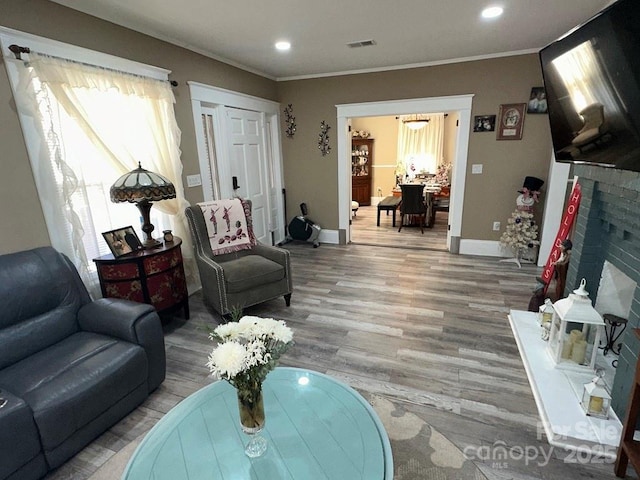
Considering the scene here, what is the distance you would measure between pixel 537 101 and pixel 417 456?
4116 mm

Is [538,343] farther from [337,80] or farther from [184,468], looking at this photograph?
[337,80]

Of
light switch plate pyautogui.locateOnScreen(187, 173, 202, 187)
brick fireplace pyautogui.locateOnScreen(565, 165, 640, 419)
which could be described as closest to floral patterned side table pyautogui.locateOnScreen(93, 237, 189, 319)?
light switch plate pyautogui.locateOnScreen(187, 173, 202, 187)

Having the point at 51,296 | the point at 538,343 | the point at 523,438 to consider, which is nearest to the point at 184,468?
the point at 51,296

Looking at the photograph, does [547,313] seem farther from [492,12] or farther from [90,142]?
[90,142]

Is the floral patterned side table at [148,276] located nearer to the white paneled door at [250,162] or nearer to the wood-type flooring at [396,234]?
the white paneled door at [250,162]

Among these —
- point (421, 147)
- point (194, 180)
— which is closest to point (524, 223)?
point (194, 180)

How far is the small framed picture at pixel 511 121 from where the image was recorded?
13.2ft

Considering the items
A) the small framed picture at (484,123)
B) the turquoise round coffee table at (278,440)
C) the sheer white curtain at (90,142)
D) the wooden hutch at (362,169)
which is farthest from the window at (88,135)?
the wooden hutch at (362,169)

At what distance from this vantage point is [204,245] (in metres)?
3.11

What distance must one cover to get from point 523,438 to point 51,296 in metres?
2.79

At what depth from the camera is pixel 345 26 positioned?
9.47ft

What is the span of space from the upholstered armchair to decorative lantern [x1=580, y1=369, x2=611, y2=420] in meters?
2.28

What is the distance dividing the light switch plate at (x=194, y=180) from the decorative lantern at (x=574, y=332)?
3360 mm

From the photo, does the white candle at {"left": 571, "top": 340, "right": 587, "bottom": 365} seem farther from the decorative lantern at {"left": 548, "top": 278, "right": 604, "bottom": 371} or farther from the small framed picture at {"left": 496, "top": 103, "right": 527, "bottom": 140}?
the small framed picture at {"left": 496, "top": 103, "right": 527, "bottom": 140}
